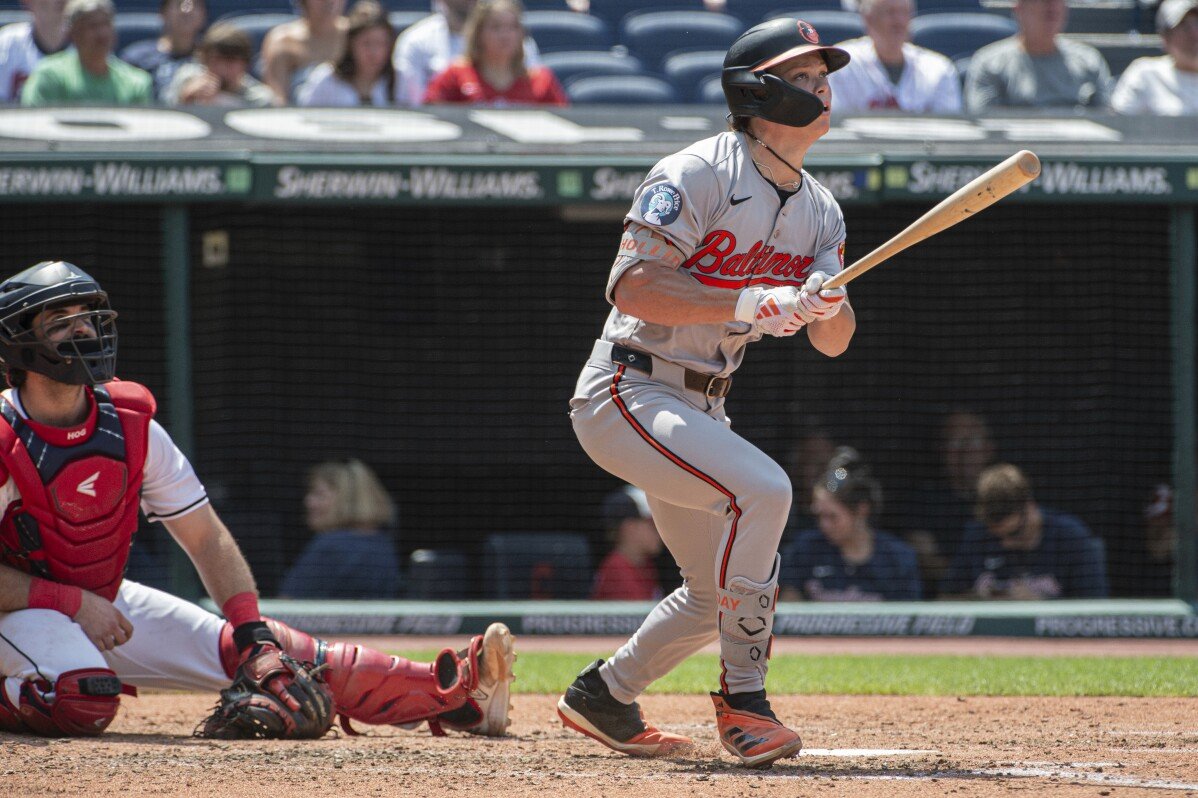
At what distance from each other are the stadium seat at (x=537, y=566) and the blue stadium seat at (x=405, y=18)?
11.8 feet

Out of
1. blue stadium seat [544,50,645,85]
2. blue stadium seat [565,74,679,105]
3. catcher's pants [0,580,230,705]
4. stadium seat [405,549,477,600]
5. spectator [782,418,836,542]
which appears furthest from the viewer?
blue stadium seat [544,50,645,85]

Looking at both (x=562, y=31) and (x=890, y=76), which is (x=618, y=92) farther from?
(x=890, y=76)

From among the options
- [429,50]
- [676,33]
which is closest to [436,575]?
[429,50]

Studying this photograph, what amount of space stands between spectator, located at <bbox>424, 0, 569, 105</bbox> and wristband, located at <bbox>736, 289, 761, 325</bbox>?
13.6ft

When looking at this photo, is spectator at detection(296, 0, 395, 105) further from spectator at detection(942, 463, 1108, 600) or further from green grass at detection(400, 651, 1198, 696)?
spectator at detection(942, 463, 1108, 600)

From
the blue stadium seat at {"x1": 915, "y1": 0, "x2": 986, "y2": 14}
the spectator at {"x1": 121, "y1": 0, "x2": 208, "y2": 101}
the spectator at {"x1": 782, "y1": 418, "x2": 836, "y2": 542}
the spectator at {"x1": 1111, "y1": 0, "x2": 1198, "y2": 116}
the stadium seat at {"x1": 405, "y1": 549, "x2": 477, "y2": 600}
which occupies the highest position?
the blue stadium seat at {"x1": 915, "y1": 0, "x2": 986, "y2": 14}

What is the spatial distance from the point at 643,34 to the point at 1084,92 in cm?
296

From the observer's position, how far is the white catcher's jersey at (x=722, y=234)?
3.40m

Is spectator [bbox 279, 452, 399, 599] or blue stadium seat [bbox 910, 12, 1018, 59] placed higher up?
blue stadium seat [bbox 910, 12, 1018, 59]

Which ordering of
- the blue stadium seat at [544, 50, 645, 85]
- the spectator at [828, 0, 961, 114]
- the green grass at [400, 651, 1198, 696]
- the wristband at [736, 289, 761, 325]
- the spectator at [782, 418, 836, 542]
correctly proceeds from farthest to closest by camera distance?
the blue stadium seat at [544, 50, 645, 85] < the spectator at [828, 0, 961, 114] < the spectator at [782, 418, 836, 542] < the green grass at [400, 651, 1198, 696] < the wristband at [736, 289, 761, 325]

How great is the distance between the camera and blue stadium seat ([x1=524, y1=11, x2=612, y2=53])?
9.34m

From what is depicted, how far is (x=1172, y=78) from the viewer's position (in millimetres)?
7582

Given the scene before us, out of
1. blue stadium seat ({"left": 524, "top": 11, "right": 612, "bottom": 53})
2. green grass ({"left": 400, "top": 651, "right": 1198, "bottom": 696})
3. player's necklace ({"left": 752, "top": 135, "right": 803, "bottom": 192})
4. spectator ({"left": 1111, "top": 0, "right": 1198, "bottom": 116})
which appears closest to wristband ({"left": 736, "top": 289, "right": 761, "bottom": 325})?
player's necklace ({"left": 752, "top": 135, "right": 803, "bottom": 192})

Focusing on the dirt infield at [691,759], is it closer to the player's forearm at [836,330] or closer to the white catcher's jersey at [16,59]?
the player's forearm at [836,330]
